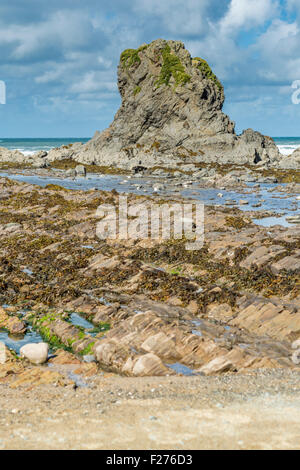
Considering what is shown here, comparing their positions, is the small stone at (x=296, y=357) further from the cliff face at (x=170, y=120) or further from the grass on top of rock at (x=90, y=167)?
the cliff face at (x=170, y=120)

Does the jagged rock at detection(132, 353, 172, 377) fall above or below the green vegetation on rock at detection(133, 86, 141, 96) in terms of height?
below

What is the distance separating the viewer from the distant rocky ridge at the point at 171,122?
90688 mm

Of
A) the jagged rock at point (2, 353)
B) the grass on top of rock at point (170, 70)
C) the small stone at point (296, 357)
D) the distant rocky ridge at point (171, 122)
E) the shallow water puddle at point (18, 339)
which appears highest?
the grass on top of rock at point (170, 70)

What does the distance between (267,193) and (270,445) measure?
4832 centimetres

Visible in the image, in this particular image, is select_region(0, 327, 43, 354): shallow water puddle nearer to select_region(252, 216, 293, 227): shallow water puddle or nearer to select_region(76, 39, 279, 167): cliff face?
select_region(252, 216, 293, 227): shallow water puddle

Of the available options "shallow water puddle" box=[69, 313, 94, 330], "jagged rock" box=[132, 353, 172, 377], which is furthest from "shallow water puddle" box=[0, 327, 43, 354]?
"jagged rock" box=[132, 353, 172, 377]

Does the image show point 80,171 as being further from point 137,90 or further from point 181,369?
point 181,369

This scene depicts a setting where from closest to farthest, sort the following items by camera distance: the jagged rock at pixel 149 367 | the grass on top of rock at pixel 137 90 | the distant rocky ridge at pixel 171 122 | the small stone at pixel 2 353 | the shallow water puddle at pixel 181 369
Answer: the jagged rock at pixel 149 367
the shallow water puddle at pixel 181 369
the small stone at pixel 2 353
the distant rocky ridge at pixel 171 122
the grass on top of rock at pixel 137 90

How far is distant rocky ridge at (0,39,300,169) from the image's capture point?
298 feet

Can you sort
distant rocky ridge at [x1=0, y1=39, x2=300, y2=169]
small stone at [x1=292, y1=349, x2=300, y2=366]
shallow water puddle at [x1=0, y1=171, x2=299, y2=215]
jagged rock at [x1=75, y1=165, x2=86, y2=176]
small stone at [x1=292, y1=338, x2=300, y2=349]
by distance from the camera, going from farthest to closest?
distant rocky ridge at [x1=0, y1=39, x2=300, y2=169], jagged rock at [x1=75, y1=165, x2=86, y2=176], shallow water puddle at [x1=0, y1=171, x2=299, y2=215], small stone at [x1=292, y1=338, x2=300, y2=349], small stone at [x1=292, y1=349, x2=300, y2=366]

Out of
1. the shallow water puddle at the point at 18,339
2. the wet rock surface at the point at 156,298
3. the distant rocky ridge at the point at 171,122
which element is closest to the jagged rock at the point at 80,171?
the distant rocky ridge at the point at 171,122

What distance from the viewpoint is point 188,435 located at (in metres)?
9.88

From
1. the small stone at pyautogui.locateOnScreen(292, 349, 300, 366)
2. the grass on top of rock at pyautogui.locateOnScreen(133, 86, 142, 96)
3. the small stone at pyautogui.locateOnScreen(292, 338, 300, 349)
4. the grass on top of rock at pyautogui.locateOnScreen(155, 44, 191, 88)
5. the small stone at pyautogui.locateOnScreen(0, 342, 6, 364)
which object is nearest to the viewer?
the small stone at pyautogui.locateOnScreen(292, 349, 300, 366)

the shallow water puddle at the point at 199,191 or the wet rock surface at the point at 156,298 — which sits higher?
the shallow water puddle at the point at 199,191
